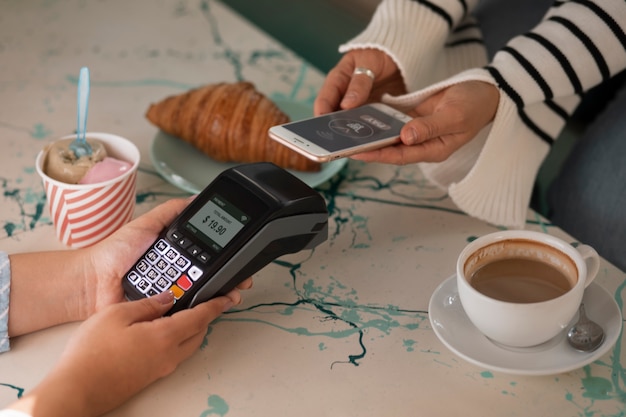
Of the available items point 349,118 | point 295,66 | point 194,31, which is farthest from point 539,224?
point 194,31

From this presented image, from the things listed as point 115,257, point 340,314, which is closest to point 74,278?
point 115,257

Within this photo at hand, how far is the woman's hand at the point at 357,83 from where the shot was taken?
36.0 inches

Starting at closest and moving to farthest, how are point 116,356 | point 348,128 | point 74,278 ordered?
→ point 116,356
point 74,278
point 348,128

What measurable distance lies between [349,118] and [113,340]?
38cm

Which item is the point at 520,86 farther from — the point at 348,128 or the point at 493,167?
the point at 348,128

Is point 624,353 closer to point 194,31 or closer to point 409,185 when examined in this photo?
point 409,185

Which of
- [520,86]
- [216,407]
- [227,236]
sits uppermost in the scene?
[520,86]

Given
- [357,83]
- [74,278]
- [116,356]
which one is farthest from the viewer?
[357,83]

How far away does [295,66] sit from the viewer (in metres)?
1.23

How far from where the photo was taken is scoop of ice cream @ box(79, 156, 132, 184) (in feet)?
2.68

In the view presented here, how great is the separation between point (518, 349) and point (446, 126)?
291 millimetres

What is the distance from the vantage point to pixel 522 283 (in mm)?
667

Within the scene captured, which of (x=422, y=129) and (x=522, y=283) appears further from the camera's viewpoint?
(x=422, y=129)

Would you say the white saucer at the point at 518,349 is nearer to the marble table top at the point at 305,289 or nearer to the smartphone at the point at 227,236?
the marble table top at the point at 305,289
